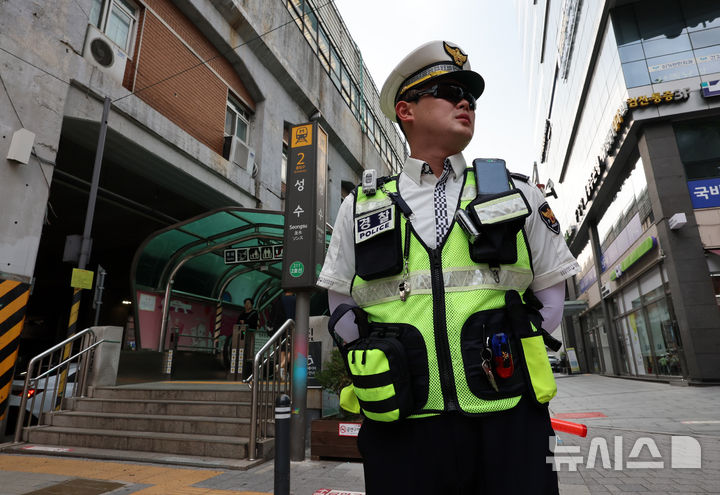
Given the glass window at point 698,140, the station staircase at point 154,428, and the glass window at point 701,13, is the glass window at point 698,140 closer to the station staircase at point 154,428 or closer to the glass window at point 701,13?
the glass window at point 701,13

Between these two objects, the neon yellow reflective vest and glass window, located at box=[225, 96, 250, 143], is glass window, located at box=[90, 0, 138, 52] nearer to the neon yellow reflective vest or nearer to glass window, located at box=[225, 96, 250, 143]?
glass window, located at box=[225, 96, 250, 143]

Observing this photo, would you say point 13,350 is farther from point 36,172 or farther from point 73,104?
point 73,104

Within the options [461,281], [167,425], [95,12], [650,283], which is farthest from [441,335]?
[650,283]

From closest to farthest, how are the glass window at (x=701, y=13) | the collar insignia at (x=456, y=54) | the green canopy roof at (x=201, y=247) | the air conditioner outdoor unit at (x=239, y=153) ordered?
the collar insignia at (x=456, y=54) → the green canopy roof at (x=201, y=247) → the air conditioner outdoor unit at (x=239, y=153) → the glass window at (x=701, y=13)

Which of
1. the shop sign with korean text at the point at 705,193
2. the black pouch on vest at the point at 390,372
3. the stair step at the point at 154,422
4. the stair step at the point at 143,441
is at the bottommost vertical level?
the stair step at the point at 143,441

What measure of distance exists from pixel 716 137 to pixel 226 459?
1800 cm

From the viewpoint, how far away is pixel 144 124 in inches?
379

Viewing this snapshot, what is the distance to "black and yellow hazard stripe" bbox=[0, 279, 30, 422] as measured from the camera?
21.8 ft

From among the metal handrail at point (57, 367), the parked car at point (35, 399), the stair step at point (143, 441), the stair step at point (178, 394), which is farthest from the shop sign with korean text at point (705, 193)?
the parked car at point (35, 399)

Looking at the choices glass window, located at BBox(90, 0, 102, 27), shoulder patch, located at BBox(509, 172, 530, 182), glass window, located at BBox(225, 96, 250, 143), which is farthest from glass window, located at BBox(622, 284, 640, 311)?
glass window, located at BBox(90, 0, 102, 27)

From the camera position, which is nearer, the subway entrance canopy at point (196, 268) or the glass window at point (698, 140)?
the subway entrance canopy at point (196, 268)

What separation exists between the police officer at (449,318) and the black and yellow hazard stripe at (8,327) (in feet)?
24.0

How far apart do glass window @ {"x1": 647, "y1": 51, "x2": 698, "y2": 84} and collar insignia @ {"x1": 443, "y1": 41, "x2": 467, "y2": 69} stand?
58.2 ft

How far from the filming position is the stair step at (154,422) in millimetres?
5887
